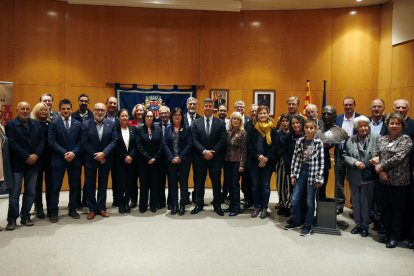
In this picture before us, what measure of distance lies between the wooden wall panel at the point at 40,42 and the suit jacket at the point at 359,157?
6385 millimetres

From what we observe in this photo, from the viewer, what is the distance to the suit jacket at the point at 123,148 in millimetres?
5191

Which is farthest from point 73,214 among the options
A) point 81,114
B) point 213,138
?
point 213,138

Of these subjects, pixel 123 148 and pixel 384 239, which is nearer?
pixel 384 239

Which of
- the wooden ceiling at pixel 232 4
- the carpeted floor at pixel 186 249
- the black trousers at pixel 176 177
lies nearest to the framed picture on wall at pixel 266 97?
the wooden ceiling at pixel 232 4

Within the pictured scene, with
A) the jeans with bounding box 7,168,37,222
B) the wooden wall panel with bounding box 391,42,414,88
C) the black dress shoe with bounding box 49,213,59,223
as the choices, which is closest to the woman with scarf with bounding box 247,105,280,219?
the black dress shoe with bounding box 49,213,59,223

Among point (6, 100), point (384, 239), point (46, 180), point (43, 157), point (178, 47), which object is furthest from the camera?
point (178, 47)

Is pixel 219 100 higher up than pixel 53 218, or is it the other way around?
pixel 219 100

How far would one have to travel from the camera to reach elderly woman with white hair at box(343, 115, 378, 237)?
443 centimetres

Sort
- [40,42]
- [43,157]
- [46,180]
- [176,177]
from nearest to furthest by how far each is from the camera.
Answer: [43,157] → [46,180] → [176,177] → [40,42]

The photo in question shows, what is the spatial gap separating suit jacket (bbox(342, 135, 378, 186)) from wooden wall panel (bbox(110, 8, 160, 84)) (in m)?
5.17

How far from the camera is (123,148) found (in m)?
5.21

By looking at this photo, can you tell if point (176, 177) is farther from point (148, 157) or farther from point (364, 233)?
point (364, 233)

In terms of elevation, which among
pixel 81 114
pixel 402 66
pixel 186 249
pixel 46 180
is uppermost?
pixel 402 66

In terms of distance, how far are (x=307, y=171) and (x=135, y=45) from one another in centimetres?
548
